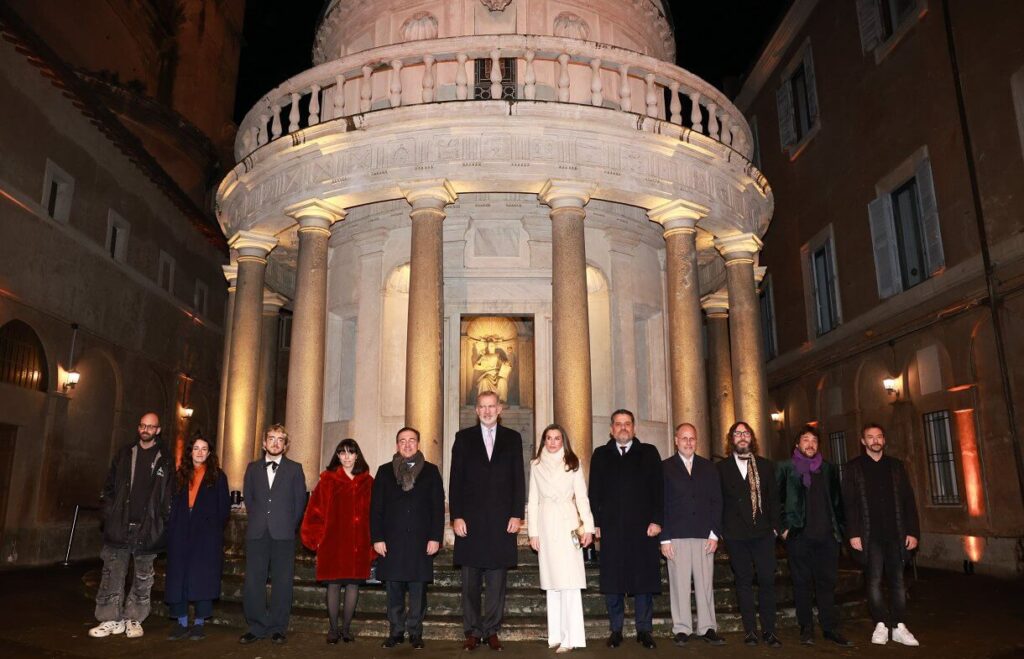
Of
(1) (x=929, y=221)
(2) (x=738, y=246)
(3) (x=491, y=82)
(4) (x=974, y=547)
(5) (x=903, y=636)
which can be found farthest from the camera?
(1) (x=929, y=221)

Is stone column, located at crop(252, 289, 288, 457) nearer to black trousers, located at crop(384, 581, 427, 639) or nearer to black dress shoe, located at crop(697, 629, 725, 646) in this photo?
black trousers, located at crop(384, 581, 427, 639)

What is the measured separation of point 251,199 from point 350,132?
2780 mm

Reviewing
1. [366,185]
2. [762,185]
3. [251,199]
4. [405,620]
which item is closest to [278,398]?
[251,199]

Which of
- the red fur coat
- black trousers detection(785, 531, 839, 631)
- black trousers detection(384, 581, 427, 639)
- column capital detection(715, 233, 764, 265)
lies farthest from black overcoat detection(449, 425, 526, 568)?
column capital detection(715, 233, 764, 265)

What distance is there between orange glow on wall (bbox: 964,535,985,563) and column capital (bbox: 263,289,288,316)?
49.6 ft

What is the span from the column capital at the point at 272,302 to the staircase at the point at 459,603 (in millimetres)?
7718

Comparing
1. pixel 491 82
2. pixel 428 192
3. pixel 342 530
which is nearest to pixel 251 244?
pixel 428 192

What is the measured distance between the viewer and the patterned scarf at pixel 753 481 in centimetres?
757

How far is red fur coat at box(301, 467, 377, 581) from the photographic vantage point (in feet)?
24.4

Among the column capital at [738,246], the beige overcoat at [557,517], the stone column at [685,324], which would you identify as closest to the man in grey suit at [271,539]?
the beige overcoat at [557,517]

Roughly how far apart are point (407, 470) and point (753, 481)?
3549 mm

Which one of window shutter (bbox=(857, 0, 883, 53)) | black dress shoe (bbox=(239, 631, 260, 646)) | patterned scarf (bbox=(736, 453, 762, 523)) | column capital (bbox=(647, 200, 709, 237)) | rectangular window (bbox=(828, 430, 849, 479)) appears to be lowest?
black dress shoe (bbox=(239, 631, 260, 646))

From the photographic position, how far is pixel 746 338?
43.4 feet

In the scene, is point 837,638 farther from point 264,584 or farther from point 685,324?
point 264,584
